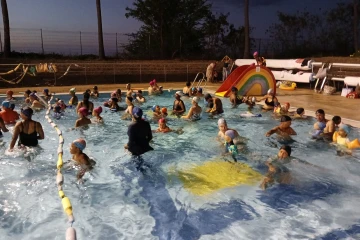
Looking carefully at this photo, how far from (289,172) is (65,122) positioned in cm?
722

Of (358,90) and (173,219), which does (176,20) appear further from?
(173,219)

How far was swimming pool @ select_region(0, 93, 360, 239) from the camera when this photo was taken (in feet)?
15.8

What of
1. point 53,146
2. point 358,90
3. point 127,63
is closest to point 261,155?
point 53,146

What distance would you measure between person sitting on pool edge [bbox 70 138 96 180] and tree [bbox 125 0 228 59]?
77.1 feet

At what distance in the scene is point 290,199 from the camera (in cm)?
562

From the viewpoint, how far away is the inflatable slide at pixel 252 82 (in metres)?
15.1

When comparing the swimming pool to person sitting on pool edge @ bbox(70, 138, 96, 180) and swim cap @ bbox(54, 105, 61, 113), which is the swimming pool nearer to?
person sitting on pool edge @ bbox(70, 138, 96, 180)

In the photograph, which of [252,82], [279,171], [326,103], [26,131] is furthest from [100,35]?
[279,171]

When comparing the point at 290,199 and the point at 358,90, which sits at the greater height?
the point at 358,90

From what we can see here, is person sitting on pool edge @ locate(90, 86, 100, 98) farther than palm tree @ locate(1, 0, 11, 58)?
No

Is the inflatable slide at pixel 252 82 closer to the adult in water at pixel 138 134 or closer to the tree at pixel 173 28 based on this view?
the adult in water at pixel 138 134

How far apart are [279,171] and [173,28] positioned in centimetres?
2537

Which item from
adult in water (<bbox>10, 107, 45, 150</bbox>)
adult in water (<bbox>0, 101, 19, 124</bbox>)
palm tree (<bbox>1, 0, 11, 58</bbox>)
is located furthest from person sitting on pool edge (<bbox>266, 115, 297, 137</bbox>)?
palm tree (<bbox>1, 0, 11, 58</bbox>)

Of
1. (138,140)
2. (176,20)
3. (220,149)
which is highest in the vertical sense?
(176,20)
